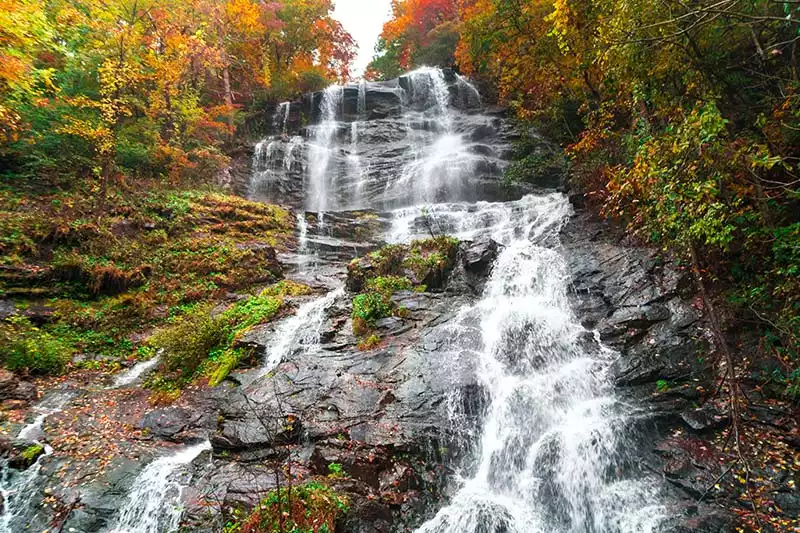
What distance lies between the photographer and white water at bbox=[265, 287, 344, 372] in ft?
27.6

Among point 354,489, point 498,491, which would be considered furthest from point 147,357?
point 498,491

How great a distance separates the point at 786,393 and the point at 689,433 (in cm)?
126

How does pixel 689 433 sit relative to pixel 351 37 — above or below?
below

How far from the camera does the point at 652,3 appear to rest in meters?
6.03

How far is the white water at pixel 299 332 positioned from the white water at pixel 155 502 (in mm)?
2537

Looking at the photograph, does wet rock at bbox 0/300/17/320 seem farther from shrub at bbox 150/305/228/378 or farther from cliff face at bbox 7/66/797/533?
shrub at bbox 150/305/228/378

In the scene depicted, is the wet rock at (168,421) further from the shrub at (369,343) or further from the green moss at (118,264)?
the shrub at (369,343)

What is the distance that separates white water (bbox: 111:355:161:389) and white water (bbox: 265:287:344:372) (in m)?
2.69

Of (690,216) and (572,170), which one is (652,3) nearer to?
(690,216)

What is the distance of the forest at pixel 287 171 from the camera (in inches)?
214

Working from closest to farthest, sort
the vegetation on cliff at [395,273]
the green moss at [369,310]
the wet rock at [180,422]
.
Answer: the wet rock at [180,422]
the green moss at [369,310]
the vegetation on cliff at [395,273]

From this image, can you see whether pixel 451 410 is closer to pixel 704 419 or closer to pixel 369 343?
pixel 369 343

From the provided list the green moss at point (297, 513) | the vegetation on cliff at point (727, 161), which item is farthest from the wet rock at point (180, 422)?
the vegetation on cliff at point (727, 161)

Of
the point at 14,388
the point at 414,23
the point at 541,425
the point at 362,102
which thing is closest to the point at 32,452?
the point at 14,388
